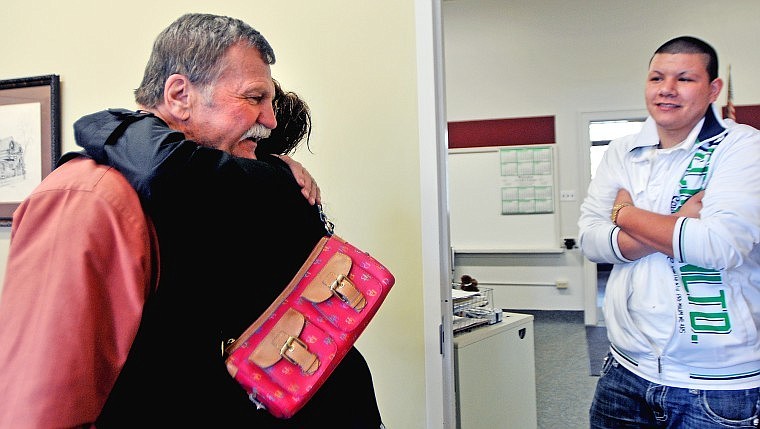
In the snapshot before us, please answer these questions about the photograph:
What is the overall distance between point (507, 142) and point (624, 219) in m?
5.20

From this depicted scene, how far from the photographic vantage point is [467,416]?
212cm

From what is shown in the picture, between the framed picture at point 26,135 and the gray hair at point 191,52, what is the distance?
125 cm

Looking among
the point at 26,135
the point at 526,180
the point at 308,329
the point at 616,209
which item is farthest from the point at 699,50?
the point at 526,180

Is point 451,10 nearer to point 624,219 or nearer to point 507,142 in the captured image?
point 507,142

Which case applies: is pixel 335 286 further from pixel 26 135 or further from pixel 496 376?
pixel 26 135

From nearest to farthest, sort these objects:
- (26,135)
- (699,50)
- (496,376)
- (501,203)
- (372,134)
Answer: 1. (699,50)
2. (372,134)
3. (26,135)
4. (496,376)
5. (501,203)

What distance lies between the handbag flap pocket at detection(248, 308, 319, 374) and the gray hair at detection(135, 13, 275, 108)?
0.43 metres

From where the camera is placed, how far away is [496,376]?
230cm

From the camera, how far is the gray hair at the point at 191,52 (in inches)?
41.5

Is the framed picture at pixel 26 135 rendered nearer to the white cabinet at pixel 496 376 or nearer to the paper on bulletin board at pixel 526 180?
the white cabinet at pixel 496 376

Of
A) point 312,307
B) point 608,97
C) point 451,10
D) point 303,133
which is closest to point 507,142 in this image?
point 608,97

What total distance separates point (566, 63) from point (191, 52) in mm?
5886

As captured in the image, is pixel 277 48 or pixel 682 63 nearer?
pixel 682 63

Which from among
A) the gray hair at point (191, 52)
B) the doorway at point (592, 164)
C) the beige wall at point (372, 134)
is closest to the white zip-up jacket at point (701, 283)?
the beige wall at point (372, 134)
